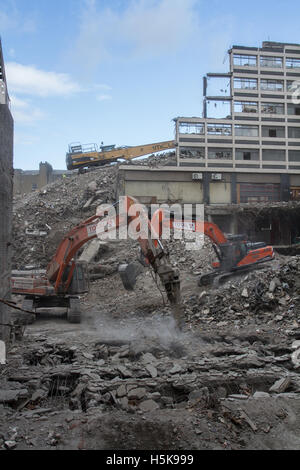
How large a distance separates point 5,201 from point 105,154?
19.8 metres

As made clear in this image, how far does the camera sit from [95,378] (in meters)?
6.03

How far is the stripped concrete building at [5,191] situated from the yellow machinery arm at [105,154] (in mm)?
18821

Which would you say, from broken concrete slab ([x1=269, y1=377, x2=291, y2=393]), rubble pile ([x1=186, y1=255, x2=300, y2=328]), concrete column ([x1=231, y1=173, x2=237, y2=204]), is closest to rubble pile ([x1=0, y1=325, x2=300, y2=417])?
broken concrete slab ([x1=269, y1=377, x2=291, y2=393])

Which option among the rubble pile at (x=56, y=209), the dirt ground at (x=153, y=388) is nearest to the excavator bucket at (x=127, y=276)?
the dirt ground at (x=153, y=388)

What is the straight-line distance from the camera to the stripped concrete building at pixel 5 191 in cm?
684

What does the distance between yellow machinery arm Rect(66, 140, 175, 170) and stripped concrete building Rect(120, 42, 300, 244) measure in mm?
2983

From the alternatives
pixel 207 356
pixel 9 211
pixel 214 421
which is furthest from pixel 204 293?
pixel 214 421

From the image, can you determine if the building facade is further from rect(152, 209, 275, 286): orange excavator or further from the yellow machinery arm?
rect(152, 209, 275, 286): orange excavator

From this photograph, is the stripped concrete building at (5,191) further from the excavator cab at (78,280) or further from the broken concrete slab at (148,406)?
the excavator cab at (78,280)

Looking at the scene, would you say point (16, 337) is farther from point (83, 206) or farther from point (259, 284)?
point (83, 206)

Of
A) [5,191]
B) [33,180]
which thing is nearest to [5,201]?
[5,191]

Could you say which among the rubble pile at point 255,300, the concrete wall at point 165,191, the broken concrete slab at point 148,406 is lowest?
the broken concrete slab at point 148,406

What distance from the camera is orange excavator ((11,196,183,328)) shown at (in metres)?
8.63

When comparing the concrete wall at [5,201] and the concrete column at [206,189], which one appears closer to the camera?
the concrete wall at [5,201]
